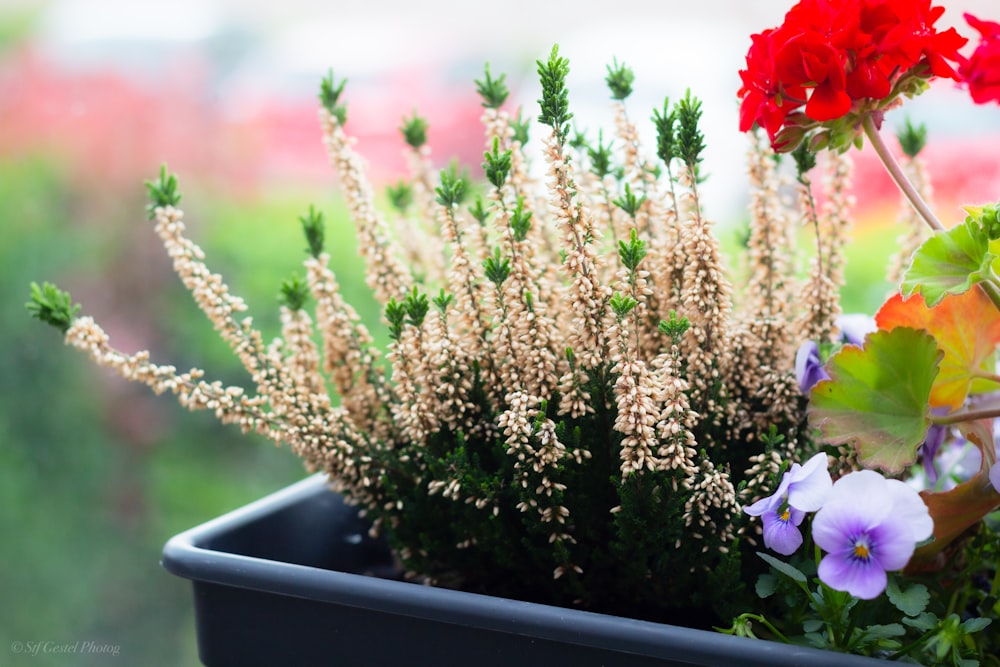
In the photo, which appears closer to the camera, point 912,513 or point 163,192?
point 912,513

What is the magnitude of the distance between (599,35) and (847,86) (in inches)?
48.2

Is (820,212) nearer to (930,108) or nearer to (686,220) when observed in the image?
(686,220)

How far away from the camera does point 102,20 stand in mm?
1912

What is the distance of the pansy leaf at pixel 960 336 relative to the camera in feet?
1.78

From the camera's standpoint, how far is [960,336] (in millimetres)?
543

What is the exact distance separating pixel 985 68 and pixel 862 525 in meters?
0.24

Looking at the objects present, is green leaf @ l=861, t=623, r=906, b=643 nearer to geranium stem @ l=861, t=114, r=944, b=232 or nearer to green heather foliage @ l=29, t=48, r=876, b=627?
green heather foliage @ l=29, t=48, r=876, b=627

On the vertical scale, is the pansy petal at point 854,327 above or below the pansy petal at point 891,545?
above

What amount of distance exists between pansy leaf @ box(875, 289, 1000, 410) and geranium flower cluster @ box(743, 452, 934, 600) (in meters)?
0.10

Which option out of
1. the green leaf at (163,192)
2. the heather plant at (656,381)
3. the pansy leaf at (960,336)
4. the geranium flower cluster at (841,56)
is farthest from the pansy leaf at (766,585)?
the green leaf at (163,192)

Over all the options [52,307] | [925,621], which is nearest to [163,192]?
[52,307]

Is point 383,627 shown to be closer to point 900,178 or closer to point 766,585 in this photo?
point 766,585

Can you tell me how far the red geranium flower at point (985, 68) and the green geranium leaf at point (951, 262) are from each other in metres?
0.07

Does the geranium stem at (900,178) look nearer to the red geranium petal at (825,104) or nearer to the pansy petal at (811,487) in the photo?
the red geranium petal at (825,104)
